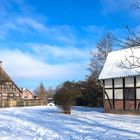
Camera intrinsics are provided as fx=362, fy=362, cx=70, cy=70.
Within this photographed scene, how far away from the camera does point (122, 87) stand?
112 feet

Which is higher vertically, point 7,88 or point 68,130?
point 7,88

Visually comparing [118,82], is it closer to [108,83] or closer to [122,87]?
[122,87]

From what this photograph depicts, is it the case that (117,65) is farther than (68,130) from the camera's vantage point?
Yes

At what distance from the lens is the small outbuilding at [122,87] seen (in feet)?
107

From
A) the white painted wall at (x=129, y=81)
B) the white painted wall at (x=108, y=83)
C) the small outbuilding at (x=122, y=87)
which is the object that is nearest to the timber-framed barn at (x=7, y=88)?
the small outbuilding at (x=122, y=87)

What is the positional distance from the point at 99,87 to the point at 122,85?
15958mm

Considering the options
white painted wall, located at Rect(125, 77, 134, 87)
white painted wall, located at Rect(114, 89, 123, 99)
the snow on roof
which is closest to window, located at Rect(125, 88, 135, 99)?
white painted wall, located at Rect(125, 77, 134, 87)

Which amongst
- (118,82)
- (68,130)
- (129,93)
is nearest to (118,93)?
(118,82)

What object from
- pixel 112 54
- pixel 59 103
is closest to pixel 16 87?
pixel 112 54

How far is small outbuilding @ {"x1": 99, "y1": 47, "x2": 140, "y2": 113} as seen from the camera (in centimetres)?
3253

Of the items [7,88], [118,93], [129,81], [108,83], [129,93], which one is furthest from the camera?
[7,88]

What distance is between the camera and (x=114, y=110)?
3462 centimetres

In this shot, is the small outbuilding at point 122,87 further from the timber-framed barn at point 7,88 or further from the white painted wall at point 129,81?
the timber-framed barn at point 7,88

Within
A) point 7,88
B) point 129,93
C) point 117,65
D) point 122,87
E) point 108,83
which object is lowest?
point 129,93
